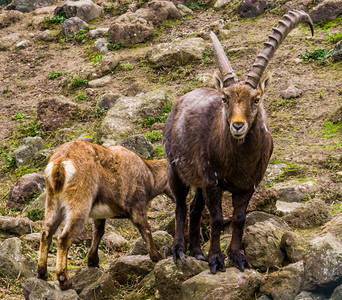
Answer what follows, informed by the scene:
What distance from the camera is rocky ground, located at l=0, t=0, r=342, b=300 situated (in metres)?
6.40

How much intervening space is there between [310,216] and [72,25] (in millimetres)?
14646

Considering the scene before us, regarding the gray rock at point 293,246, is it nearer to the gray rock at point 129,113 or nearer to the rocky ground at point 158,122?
the rocky ground at point 158,122

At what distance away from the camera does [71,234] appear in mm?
6680

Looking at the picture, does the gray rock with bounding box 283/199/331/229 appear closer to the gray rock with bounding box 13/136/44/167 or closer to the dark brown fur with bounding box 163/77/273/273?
the dark brown fur with bounding box 163/77/273/273

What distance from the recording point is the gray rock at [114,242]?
9.18 m

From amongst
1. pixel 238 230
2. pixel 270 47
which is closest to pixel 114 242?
pixel 238 230

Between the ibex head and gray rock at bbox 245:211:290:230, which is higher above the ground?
the ibex head

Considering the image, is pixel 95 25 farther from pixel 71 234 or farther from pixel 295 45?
pixel 71 234

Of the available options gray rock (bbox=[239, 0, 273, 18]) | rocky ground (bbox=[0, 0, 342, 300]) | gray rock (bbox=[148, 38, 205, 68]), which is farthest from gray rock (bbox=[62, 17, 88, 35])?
gray rock (bbox=[239, 0, 273, 18])

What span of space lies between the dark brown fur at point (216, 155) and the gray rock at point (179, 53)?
340 inches

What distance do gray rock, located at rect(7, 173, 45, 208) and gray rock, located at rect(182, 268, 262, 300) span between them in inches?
265

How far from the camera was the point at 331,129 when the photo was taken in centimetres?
1156

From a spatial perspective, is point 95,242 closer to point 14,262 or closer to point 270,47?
point 14,262

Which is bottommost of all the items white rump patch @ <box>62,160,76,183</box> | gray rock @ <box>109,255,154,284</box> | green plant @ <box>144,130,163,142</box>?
green plant @ <box>144,130,163,142</box>
